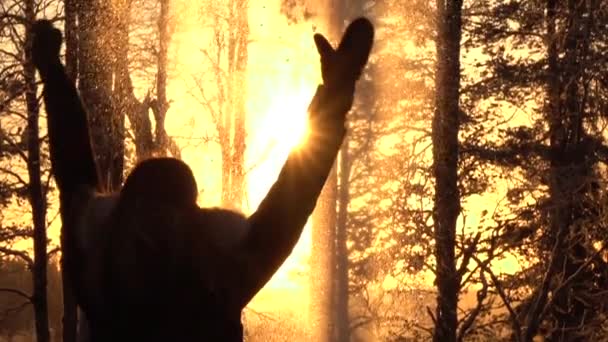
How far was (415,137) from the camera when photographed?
2108 centimetres

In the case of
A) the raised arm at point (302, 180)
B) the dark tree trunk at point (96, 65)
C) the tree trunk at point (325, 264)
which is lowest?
the tree trunk at point (325, 264)

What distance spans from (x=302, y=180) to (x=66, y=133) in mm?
437

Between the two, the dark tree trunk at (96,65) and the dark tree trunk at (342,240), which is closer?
the dark tree trunk at (96,65)

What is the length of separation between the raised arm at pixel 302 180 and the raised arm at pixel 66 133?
0.33 m

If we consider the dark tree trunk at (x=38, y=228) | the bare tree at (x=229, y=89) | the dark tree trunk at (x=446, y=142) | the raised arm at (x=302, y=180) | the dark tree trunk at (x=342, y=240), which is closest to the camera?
the raised arm at (x=302, y=180)

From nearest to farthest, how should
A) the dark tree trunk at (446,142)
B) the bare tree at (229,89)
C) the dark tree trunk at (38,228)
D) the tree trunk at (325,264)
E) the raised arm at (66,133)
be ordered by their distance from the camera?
the raised arm at (66,133), the dark tree trunk at (446,142), the dark tree trunk at (38,228), the bare tree at (229,89), the tree trunk at (325,264)

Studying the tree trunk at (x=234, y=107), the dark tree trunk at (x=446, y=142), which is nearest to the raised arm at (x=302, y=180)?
the dark tree trunk at (x=446, y=142)

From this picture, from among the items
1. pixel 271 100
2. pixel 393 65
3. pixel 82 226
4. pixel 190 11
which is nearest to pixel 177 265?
pixel 82 226

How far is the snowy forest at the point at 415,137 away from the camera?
440 inches

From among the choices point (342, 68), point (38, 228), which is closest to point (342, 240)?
point (38, 228)

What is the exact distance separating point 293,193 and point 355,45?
27cm

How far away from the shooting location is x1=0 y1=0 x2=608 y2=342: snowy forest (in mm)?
11188

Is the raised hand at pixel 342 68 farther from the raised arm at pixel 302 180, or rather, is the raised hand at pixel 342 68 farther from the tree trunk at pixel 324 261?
the tree trunk at pixel 324 261

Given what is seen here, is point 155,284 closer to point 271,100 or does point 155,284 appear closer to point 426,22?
point 426,22
